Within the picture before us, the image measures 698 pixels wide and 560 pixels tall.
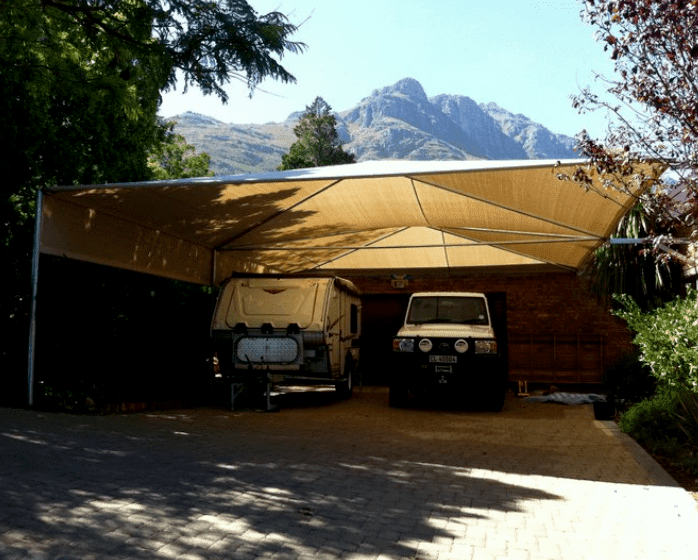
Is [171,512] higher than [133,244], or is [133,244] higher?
[133,244]

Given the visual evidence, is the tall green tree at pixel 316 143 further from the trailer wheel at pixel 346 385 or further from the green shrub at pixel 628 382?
the green shrub at pixel 628 382

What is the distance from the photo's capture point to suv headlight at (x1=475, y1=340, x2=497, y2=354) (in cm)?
1238

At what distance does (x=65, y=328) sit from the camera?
10.3m

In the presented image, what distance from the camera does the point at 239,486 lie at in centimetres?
541

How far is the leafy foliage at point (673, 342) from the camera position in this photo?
23.3 feet

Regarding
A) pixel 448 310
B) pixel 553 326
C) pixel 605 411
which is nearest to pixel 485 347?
pixel 448 310

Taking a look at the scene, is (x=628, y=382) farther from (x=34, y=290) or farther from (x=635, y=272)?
(x=34, y=290)

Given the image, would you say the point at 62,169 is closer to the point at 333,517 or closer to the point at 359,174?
the point at 359,174

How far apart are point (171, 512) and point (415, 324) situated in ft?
31.5

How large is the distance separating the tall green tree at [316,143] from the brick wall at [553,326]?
3889 cm

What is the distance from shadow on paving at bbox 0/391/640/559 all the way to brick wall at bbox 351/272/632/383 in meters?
9.71

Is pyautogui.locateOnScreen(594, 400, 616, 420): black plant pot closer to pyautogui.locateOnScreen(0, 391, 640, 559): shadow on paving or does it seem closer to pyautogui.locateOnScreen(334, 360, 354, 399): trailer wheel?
pyautogui.locateOnScreen(0, 391, 640, 559): shadow on paving

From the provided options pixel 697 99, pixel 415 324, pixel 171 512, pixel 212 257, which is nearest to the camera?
pixel 171 512

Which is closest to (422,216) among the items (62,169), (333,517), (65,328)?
(65,328)
